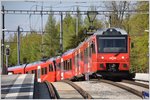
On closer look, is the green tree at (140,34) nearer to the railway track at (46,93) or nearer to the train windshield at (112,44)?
the train windshield at (112,44)

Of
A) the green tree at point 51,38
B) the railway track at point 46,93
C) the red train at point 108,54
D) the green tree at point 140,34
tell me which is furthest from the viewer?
the green tree at point 51,38

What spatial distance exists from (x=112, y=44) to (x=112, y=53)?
511mm

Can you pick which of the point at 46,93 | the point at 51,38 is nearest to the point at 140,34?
the point at 51,38

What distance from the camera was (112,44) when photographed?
26.7 m

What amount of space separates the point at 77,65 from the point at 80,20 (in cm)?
3574

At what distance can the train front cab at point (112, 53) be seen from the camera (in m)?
26.7

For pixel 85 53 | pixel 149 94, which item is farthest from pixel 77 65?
pixel 149 94

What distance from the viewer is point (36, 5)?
3803 centimetres

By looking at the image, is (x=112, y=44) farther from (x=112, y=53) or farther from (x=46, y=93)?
(x=46, y=93)

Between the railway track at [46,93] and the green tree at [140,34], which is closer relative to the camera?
the railway track at [46,93]

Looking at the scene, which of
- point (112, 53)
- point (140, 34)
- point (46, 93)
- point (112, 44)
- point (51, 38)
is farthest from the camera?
point (51, 38)

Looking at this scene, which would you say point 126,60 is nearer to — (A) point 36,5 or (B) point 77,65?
(B) point 77,65

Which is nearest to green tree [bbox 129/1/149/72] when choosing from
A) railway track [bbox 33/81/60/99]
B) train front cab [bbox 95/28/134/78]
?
train front cab [bbox 95/28/134/78]

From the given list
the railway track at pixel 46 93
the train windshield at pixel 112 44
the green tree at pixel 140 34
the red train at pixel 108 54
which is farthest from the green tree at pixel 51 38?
the railway track at pixel 46 93
